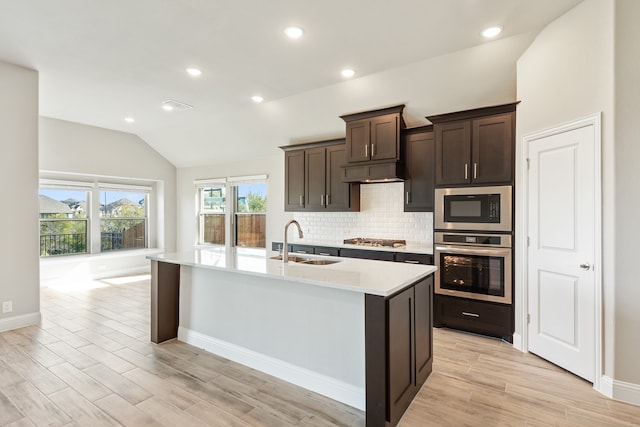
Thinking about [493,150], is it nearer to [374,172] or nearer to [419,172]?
[419,172]

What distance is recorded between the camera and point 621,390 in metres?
2.44

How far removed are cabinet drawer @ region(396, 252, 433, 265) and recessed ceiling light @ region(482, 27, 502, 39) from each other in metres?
2.41

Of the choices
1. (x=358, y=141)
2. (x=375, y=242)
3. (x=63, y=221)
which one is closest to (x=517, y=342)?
(x=375, y=242)

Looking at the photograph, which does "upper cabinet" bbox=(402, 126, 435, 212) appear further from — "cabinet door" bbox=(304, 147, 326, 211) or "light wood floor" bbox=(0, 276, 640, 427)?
"light wood floor" bbox=(0, 276, 640, 427)

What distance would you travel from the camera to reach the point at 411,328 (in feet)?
7.80

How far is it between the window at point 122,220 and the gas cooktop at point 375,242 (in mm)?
5468

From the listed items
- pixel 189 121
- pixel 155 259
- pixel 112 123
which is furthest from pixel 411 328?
pixel 112 123

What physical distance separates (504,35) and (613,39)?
906 millimetres

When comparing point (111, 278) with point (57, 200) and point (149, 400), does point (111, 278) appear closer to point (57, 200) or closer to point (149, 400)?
point (57, 200)

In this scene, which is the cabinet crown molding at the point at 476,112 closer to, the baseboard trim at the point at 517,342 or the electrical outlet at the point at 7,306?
the baseboard trim at the point at 517,342

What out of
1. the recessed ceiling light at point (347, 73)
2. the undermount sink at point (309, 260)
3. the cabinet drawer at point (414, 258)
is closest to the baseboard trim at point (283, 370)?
the undermount sink at point (309, 260)

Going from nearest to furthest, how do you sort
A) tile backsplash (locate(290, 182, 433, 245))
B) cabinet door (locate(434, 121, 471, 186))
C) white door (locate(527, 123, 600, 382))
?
1. white door (locate(527, 123, 600, 382))
2. cabinet door (locate(434, 121, 471, 186))
3. tile backsplash (locate(290, 182, 433, 245))

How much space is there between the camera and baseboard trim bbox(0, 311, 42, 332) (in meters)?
3.83

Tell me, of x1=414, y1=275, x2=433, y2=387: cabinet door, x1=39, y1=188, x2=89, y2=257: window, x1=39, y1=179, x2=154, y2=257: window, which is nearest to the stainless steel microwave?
x1=414, y1=275, x2=433, y2=387: cabinet door
